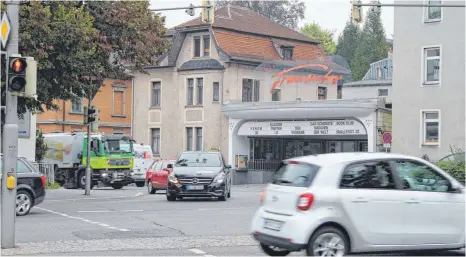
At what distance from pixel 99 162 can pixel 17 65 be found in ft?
92.8

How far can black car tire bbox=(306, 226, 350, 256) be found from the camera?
11453 mm

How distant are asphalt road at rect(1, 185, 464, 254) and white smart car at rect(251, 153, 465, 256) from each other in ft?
4.76

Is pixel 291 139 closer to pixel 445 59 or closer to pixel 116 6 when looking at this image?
pixel 445 59

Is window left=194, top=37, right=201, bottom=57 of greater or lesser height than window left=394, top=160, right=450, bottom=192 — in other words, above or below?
above

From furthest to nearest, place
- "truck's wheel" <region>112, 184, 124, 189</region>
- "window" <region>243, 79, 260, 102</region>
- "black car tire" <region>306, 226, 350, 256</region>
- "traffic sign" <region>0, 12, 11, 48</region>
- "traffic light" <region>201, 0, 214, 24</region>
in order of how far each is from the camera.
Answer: "window" <region>243, 79, 260, 102</region>
"truck's wheel" <region>112, 184, 124, 189</region>
"traffic light" <region>201, 0, 214, 24</region>
"traffic sign" <region>0, 12, 11, 48</region>
"black car tire" <region>306, 226, 350, 256</region>

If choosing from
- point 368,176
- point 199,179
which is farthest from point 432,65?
point 368,176

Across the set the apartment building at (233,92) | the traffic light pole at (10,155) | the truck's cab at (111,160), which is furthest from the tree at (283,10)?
the traffic light pole at (10,155)

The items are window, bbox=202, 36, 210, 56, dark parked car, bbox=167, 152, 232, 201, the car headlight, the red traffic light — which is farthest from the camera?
window, bbox=202, 36, 210, 56

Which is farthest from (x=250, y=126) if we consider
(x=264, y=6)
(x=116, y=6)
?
(x=264, y=6)

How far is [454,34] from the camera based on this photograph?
39.3 metres

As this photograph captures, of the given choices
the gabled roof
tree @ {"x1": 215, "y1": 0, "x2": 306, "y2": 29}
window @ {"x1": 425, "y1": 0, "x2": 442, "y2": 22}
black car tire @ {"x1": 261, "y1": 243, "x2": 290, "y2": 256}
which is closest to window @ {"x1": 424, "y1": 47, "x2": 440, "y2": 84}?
window @ {"x1": 425, "y1": 0, "x2": 442, "y2": 22}

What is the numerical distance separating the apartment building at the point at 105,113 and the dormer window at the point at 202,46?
6969 millimetres

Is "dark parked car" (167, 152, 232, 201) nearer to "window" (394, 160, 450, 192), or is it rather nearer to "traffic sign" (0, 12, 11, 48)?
"traffic sign" (0, 12, 11, 48)

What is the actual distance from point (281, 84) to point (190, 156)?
27.9 metres
